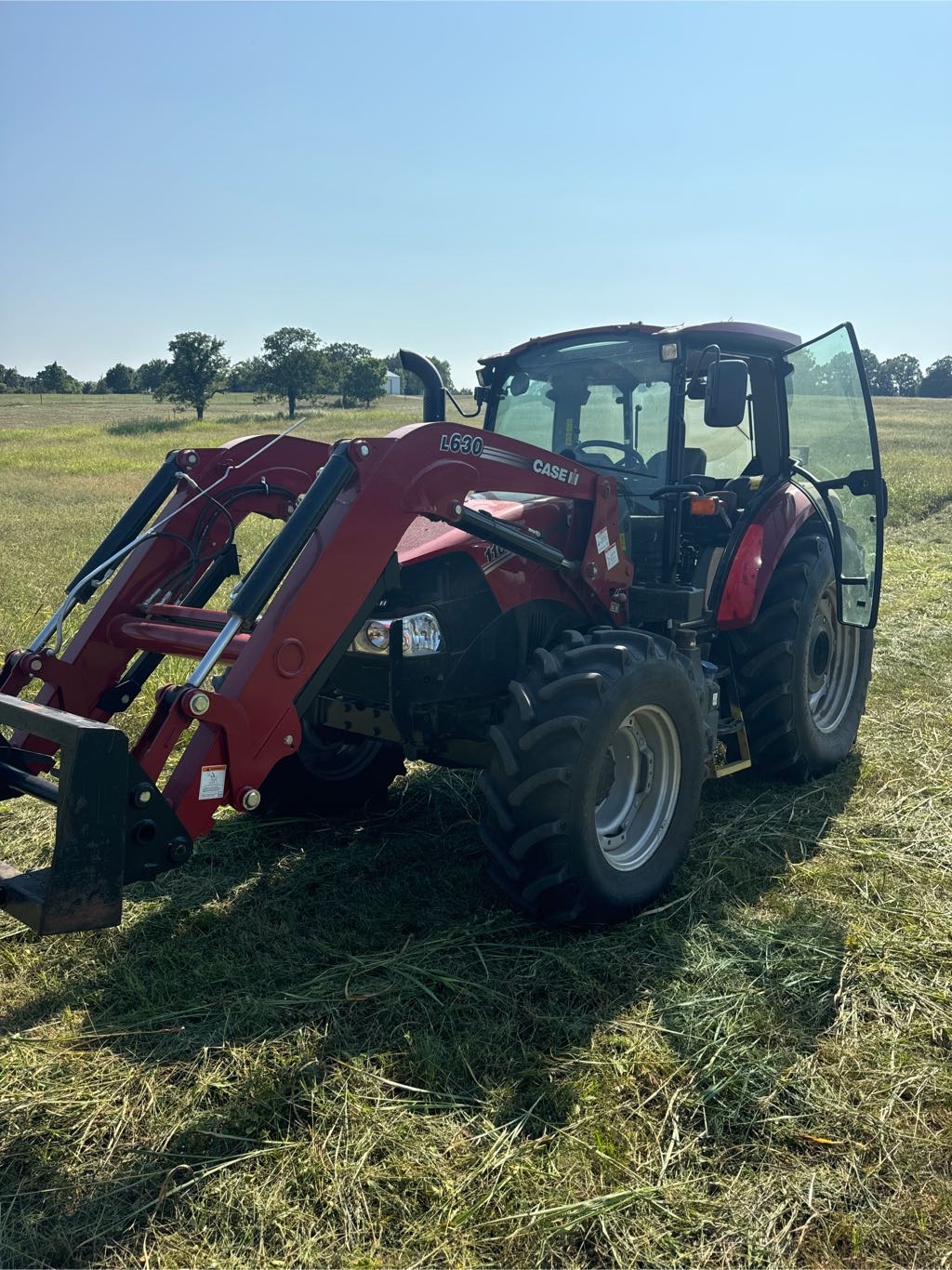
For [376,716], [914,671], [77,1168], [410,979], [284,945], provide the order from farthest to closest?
1. [914,671]
2. [376,716]
3. [284,945]
4. [410,979]
5. [77,1168]

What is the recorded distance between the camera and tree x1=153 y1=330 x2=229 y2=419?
61.4 m

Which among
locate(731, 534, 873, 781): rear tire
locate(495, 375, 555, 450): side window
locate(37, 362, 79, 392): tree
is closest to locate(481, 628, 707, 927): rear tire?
locate(731, 534, 873, 781): rear tire

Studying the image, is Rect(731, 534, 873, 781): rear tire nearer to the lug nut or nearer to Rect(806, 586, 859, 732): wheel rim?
Rect(806, 586, 859, 732): wheel rim

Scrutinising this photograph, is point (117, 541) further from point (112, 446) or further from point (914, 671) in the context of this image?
point (112, 446)

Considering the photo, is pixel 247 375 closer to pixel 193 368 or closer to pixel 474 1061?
pixel 193 368

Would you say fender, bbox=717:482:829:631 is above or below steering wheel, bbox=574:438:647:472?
below

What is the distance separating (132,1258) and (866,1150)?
6.53 feet

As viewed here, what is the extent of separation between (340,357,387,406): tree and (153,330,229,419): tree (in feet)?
24.7

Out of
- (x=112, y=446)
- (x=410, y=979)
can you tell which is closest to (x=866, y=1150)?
(x=410, y=979)

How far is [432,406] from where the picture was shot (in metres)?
5.40

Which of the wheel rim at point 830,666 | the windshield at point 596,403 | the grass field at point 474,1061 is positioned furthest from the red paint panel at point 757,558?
the grass field at point 474,1061

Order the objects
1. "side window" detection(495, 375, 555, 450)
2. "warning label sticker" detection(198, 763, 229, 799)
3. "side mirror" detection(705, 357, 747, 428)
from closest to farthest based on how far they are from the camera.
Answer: "warning label sticker" detection(198, 763, 229, 799), "side mirror" detection(705, 357, 747, 428), "side window" detection(495, 375, 555, 450)

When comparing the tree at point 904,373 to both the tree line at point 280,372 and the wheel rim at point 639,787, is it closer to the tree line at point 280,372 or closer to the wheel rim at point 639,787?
the tree line at point 280,372

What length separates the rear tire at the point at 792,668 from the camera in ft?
18.2
